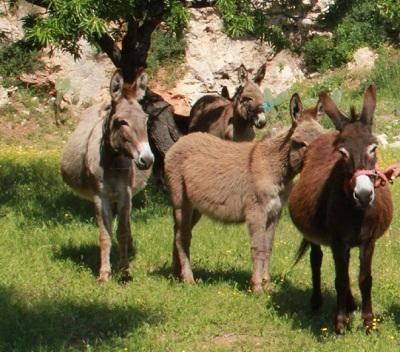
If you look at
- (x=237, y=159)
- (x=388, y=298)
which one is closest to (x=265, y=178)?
(x=237, y=159)

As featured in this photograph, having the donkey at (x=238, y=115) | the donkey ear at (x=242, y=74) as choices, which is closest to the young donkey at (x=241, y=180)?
the donkey at (x=238, y=115)

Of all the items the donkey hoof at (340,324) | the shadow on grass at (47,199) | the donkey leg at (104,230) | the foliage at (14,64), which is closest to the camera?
the donkey hoof at (340,324)

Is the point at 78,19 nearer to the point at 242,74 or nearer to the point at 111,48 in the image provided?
the point at 111,48

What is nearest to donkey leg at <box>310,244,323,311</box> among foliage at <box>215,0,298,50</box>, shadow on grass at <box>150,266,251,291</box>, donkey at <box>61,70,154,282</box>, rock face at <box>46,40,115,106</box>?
shadow on grass at <box>150,266,251,291</box>

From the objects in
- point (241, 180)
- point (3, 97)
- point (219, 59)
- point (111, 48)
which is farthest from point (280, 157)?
point (219, 59)

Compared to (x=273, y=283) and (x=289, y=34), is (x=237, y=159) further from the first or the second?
(x=289, y=34)

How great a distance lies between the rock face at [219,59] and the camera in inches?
909

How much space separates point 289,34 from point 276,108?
426 centimetres

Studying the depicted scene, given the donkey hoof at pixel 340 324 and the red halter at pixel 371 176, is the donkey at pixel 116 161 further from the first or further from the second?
the donkey hoof at pixel 340 324

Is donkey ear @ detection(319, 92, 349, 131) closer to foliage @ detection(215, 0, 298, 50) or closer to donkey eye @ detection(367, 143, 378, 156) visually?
donkey eye @ detection(367, 143, 378, 156)

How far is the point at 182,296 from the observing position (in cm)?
753

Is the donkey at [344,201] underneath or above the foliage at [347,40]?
underneath

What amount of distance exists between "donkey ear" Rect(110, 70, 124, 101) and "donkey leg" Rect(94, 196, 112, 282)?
1106mm

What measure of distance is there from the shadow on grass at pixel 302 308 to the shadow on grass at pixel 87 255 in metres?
1.84
